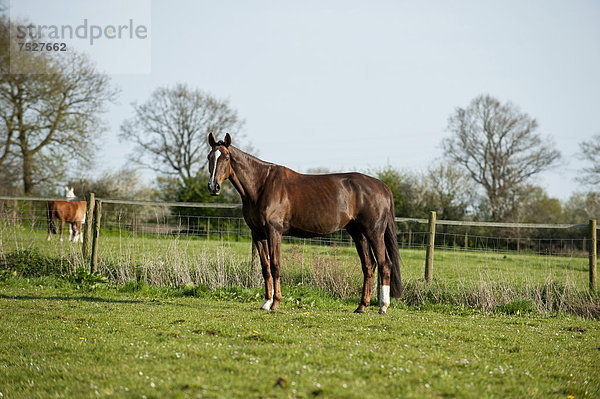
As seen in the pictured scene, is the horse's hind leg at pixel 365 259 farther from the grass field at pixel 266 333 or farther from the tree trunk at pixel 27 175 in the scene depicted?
the tree trunk at pixel 27 175

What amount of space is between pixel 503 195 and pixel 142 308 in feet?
106

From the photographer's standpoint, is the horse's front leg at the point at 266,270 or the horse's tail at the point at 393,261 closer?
the horse's front leg at the point at 266,270

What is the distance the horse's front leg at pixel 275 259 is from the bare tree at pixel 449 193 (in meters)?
22.9

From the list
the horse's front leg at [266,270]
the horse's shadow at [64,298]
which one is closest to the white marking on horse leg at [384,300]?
the horse's front leg at [266,270]

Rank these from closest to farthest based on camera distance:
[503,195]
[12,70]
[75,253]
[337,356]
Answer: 1. [337,356]
2. [75,253]
3. [12,70]
4. [503,195]

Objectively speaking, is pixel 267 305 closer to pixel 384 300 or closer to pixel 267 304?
pixel 267 304

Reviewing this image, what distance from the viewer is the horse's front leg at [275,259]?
24.9ft

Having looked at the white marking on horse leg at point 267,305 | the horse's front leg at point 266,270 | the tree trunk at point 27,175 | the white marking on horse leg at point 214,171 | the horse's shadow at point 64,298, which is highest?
the tree trunk at point 27,175

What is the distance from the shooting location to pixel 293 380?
3793mm

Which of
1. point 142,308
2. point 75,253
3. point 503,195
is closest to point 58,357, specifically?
Result: point 142,308

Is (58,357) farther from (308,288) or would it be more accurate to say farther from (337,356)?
(308,288)

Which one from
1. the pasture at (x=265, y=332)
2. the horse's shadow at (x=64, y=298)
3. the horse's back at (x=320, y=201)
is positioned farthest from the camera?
the horse's shadow at (x=64, y=298)

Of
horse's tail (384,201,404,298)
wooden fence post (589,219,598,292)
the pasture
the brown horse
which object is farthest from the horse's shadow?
wooden fence post (589,219,598,292)

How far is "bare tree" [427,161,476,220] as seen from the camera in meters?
29.9
